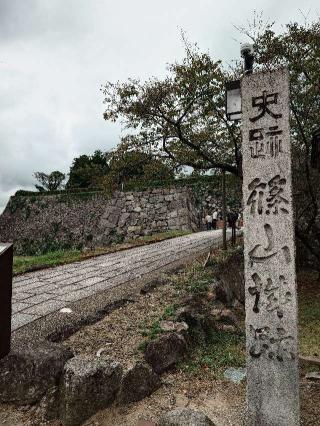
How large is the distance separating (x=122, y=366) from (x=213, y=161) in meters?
7.63

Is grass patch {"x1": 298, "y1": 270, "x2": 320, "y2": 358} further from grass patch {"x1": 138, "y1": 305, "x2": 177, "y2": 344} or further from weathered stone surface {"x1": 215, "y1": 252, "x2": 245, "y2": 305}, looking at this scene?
grass patch {"x1": 138, "y1": 305, "x2": 177, "y2": 344}

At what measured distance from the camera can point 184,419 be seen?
2.53 meters

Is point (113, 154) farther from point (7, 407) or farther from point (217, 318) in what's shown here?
point (7, 407)

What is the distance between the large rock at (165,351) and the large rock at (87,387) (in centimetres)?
54

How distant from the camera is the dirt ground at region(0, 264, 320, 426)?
2.86 m

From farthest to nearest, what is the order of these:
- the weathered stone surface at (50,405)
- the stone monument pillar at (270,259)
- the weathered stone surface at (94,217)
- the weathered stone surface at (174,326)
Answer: the weathered stone surface at (94,217), the weathered stone surface at (174,326), the weathered stone surface at (50,405), the stone monument pillar at (270,259)

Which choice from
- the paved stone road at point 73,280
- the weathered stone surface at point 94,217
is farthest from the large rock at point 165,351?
the weathered stone surface at point 94,217

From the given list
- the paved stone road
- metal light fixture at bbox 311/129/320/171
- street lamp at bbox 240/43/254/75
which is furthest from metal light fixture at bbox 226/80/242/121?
metal light fixture at bbox 311/129/320/171

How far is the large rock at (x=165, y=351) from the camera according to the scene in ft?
11.4

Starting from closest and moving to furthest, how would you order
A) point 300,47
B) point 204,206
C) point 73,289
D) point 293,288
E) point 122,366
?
point 293,288 → point 122,366 → point 73,289 → point 300,47 → point 204,206

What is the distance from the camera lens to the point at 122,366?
312 cm

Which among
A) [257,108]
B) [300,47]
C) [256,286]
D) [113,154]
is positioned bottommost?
[256,286]

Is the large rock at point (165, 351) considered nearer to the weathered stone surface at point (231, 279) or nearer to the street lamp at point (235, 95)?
the street lamp at point (235, 95)

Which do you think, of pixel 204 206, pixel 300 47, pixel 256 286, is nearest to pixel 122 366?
pixel 256 286
